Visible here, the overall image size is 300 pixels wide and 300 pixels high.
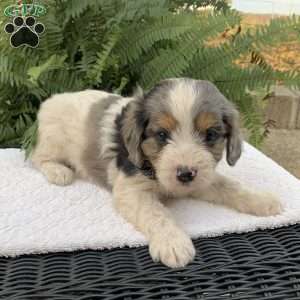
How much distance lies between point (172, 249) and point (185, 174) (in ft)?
1.13

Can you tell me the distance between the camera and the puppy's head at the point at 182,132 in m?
2.25

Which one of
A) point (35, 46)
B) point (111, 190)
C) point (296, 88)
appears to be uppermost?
point (35, 46)

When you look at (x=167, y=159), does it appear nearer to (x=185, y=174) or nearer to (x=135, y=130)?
(x=185, y=174)

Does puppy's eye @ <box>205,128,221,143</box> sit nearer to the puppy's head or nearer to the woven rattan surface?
the puppy's head

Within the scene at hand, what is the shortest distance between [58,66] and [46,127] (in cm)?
46

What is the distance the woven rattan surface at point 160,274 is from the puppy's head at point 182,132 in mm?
318

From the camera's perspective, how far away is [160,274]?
193 cm

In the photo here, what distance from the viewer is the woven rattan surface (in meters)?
1.81

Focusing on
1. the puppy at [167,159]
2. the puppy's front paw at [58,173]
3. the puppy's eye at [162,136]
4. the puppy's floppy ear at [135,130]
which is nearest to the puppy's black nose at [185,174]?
the puppy at [167,159]

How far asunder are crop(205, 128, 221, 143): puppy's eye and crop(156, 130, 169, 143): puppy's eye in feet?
0.63

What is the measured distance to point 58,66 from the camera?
343 cm

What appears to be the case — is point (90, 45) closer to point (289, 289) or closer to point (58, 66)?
point (58, 66)

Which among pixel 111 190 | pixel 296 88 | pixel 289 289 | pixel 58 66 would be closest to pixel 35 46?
pixel 58 66

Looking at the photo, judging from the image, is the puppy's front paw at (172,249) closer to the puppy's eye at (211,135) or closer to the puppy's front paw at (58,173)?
the puppy's eye at (211,135)
